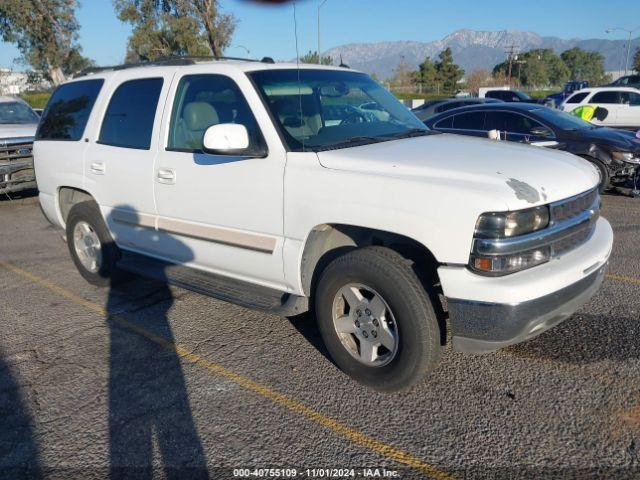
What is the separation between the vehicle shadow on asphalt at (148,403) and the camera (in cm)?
295

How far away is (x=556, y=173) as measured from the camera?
10.7 ft

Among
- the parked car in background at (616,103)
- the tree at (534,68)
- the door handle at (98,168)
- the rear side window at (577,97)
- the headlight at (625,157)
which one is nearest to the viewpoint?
the door handle at (98,168)

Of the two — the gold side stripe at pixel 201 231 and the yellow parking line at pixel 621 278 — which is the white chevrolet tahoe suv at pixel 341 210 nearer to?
the gold side stripe at pixel 201 231

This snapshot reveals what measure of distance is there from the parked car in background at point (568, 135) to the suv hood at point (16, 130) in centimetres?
816

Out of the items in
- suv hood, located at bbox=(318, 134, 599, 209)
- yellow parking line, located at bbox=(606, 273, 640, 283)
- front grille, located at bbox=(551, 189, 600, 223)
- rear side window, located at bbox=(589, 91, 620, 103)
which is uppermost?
suv hood, located at bbox=(318, 134, 599, 209)

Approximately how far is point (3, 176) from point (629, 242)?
10.2 metres

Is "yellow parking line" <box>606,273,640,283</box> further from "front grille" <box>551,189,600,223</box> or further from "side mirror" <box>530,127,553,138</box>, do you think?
"side mirror" <box>530,127,553,138</box>

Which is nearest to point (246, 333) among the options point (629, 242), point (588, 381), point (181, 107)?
point (181, 107)

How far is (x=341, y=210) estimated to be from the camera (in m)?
3.37

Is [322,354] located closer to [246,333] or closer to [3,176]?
[246,333]

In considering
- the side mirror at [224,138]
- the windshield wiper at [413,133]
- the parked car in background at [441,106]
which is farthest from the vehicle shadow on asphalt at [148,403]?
the parked car in background at [441,106]

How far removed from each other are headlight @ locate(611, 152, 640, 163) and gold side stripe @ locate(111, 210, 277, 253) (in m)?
7.38

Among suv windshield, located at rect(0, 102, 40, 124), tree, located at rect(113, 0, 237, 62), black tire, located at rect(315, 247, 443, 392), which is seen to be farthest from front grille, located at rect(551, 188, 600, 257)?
tree, located at rect(113, 0, 237, 62)

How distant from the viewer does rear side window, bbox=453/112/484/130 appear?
377 inches
